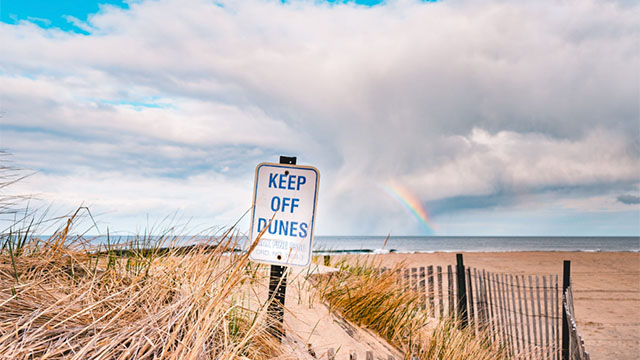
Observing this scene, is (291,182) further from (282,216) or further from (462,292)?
(462,292)

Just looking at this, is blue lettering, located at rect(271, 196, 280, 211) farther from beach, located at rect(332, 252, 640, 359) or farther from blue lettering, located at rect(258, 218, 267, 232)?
beach, located at rect(332, 252, 640, 359)

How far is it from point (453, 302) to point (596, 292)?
8808 millimetres

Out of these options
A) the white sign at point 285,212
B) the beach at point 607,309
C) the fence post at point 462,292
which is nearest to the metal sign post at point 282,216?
the white sign at point 285,212

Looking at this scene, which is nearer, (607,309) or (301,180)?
(301,180)

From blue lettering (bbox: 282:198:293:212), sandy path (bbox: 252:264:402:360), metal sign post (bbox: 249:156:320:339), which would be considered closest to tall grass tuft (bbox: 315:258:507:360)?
sandy path (bbox: 252:264:402:360)

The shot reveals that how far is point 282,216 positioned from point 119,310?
3.97 feet

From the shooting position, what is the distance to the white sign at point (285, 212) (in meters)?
3.18

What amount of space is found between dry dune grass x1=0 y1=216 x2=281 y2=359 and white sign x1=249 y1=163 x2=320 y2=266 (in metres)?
0.28

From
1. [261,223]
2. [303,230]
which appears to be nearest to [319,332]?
[303,230]

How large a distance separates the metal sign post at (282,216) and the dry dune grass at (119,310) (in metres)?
0.20

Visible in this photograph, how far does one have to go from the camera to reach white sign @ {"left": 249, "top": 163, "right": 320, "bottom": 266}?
3.18 metres

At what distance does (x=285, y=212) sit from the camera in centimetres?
322

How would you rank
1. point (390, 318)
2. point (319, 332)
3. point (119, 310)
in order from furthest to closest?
point (390, 318)
point (319, 332)
point (119, 310)

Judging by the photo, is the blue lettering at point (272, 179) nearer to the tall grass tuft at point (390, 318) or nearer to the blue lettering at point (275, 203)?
the blue lettering at point (275, 203)
